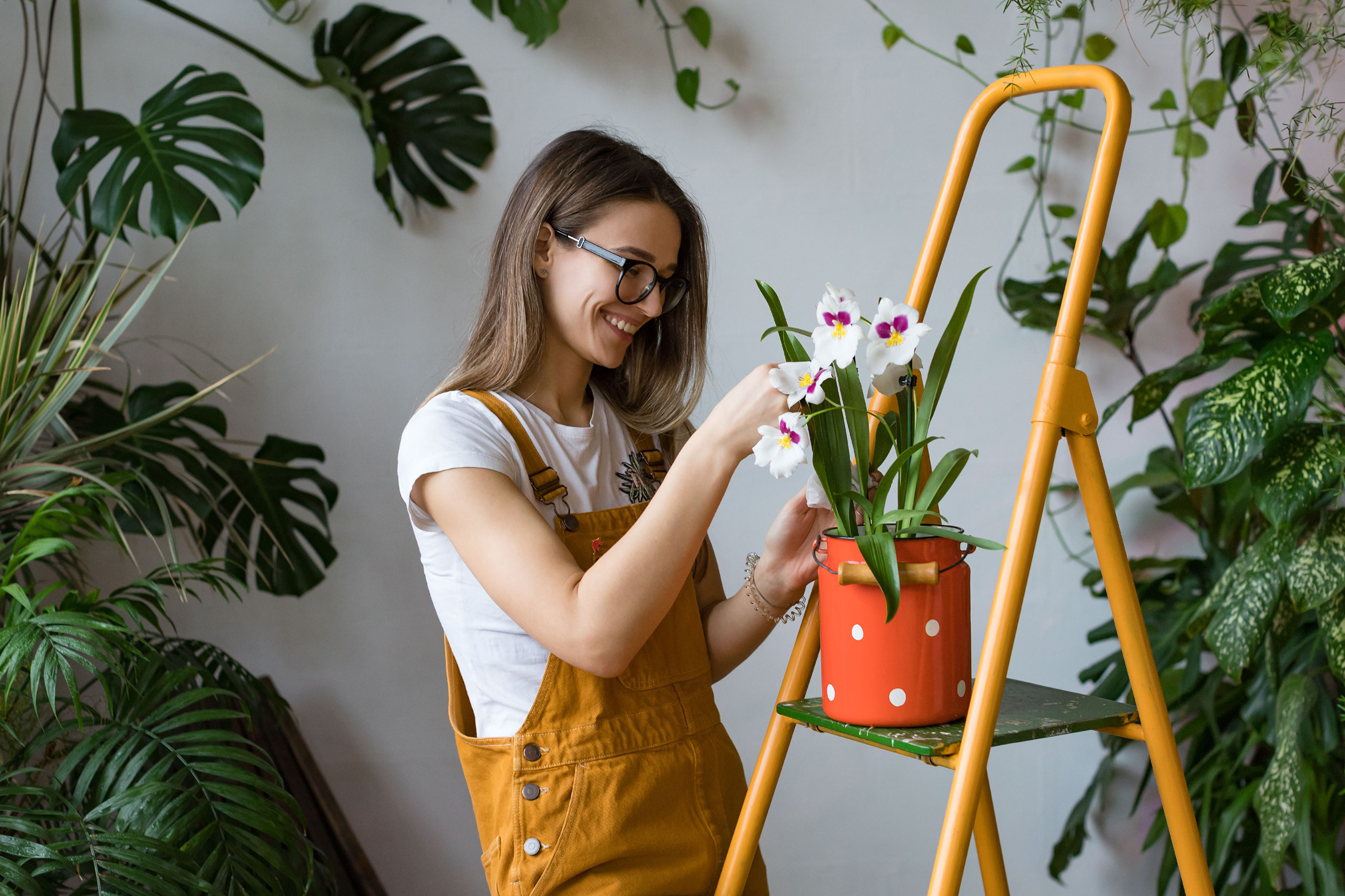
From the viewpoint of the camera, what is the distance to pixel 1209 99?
83.4 inches

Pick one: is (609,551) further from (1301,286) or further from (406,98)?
(406,98)

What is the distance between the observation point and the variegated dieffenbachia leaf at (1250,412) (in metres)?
1.37

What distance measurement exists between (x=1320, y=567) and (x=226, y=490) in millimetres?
1863

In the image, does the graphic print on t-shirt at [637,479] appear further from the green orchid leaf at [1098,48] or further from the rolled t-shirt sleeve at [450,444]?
the green orchid leaf at [1098,48]

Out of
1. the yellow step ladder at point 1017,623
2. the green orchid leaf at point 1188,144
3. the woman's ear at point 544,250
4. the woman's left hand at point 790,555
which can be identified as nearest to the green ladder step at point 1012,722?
the yellow step ladder at point 1017,623

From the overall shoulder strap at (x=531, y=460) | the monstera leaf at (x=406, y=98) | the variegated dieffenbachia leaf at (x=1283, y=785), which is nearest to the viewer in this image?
the overall shoulder strap at (x=531, y=460)

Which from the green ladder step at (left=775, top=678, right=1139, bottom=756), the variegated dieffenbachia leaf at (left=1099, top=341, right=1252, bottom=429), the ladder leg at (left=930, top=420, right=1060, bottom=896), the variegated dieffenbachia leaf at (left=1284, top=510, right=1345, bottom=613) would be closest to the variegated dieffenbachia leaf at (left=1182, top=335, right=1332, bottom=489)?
the variegated dieffenbachia leaf at (left=1284, top=510, right=1345, bottom=613)

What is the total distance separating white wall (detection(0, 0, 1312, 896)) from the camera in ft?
6.38

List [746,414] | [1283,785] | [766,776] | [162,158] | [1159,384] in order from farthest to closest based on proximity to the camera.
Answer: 1. [1159,384]
2. [162,158]
3. [1283,785]
4. [766,776]
5. [746,414]

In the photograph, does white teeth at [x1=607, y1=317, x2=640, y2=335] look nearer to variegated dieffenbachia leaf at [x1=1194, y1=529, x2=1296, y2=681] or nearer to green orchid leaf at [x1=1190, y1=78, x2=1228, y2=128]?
variegated dieffenbachia leaf at [x1=1194, y1=529, x2=1296, y2=681]

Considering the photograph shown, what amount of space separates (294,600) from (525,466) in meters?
1.08

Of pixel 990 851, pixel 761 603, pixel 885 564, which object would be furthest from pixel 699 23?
pixel 990 851

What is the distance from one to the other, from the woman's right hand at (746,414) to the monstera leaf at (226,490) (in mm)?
1054

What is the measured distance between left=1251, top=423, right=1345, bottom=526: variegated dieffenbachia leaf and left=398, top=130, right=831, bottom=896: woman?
30.1 inches
